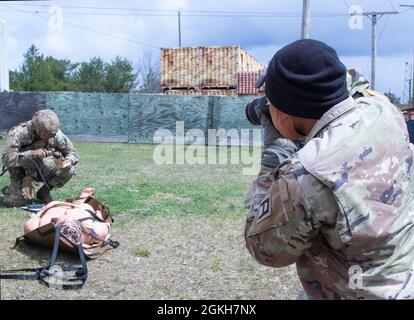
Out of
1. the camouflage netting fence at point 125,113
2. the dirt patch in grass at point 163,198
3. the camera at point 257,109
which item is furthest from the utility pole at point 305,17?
the camera at point 257,109

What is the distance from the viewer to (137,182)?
7453 millimetres

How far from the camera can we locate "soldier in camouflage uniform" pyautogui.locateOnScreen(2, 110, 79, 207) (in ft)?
17.6

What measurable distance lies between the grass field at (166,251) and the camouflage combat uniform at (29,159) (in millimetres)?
272

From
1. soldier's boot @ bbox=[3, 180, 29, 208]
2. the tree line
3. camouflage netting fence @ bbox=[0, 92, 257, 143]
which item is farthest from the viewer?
the tree line

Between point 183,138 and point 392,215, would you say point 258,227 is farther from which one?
point 183,138

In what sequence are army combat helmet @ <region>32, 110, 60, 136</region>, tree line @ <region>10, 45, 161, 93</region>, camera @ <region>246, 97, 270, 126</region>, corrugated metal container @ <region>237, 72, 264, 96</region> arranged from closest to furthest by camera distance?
camera @ <region>246, 97, 270, 126</region>, army combat helmet @ <region>32, 110, 60, 136</region>, corrugated metal container @ <region>237, 72, 264, 96</region>, tree line @ <region>10, 45, 161, 93</region>

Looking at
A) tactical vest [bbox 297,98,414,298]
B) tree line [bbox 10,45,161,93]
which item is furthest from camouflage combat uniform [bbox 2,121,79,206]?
tree line [bbox 10,45,161,93]

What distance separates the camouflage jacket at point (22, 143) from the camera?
5.35 meters

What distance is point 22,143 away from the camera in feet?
17.8

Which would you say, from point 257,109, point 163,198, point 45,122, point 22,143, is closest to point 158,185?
point 163,198

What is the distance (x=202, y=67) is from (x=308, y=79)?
19129 mm

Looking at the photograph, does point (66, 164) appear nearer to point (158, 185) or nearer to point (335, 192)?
point (158, 185)

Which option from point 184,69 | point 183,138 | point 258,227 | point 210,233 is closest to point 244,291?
point 210,233

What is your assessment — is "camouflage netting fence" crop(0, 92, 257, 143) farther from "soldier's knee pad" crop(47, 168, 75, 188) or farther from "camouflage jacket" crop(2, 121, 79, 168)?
"camouflage jacket" crop(2, 121, 79, 168)
